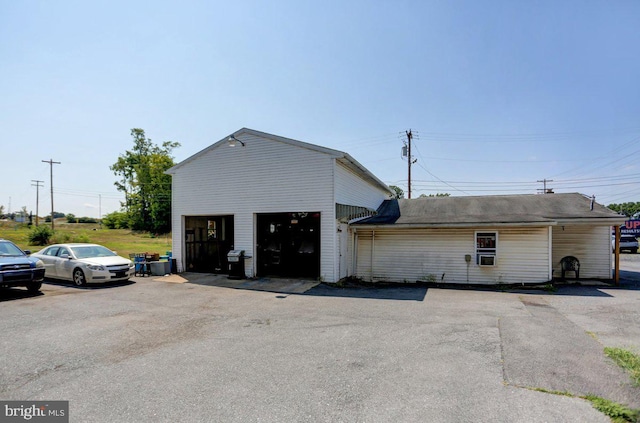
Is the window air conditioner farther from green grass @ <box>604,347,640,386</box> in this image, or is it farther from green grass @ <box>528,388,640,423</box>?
green grass @ <box>528,388,640,423</box>

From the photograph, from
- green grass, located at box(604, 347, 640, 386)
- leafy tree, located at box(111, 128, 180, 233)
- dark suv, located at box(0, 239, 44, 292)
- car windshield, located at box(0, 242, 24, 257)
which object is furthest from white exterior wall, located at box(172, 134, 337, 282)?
leafy tree, located at box(111, 128, 180, 233)

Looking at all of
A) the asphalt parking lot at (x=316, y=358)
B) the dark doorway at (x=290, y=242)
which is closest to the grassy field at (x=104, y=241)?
the dark doorway at (x=290, y=242)

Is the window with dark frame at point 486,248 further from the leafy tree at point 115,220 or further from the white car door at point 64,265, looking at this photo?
the leafy tree at point 115,220

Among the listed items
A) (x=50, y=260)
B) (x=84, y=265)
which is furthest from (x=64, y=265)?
(x=84, y=265)

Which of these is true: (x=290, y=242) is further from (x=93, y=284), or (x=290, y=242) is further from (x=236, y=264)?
(x=93, y=284)

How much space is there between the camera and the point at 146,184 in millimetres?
50938

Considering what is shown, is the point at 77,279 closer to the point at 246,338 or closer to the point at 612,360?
the point at 246,338

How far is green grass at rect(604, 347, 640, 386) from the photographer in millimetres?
3945

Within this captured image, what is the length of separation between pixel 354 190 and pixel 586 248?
386 inches

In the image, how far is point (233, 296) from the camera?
933 cm

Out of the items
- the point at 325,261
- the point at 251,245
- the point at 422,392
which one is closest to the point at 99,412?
the point at 422,392

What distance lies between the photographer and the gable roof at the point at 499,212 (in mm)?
11297

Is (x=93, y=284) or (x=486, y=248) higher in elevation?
(x=486, y=248)

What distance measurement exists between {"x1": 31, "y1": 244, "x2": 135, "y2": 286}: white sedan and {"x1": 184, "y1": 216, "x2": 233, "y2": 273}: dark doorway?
122 inches
